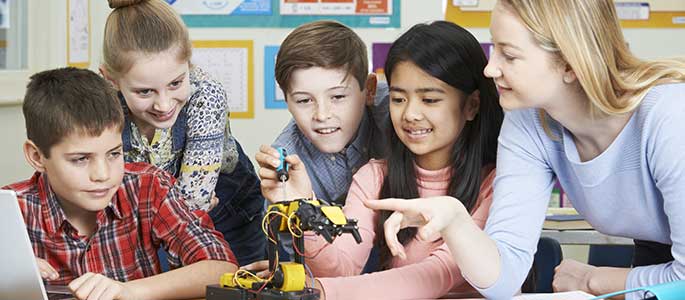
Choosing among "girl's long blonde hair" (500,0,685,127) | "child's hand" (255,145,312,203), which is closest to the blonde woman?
"girl's long blonde hair" (500,0,685,127)

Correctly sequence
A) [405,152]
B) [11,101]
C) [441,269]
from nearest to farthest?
[441,269] < [405,152] < [11,101]

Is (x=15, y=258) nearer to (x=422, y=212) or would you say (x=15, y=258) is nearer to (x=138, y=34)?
(x=422, y=212)

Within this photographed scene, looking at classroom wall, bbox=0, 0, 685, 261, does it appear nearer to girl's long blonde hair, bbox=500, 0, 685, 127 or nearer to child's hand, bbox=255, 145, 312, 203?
child's hand, bbox=255, 145, 312, 203

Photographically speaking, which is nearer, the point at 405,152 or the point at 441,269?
the point at 441,269

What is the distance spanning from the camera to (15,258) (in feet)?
4.87

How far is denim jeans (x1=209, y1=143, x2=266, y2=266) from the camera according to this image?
2.60 meters

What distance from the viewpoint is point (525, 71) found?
163cm

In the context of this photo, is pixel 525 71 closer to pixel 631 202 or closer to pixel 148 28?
pixel 631 202

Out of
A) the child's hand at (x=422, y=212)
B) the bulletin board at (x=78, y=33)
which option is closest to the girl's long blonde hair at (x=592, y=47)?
the child's hand at (x=422, y=212)

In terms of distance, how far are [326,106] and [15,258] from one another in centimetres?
84

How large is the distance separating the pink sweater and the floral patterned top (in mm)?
387

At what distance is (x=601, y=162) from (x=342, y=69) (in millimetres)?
696

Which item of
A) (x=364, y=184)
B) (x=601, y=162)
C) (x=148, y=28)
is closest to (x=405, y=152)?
(x=364, y=184)

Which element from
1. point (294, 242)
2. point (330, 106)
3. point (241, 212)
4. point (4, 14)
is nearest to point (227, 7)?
point (4, 14)
